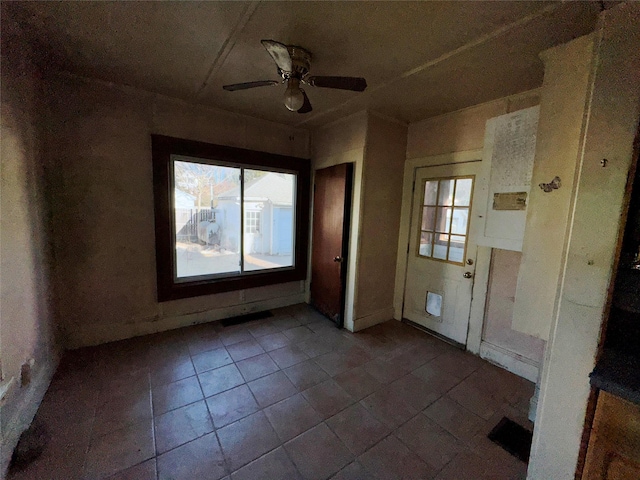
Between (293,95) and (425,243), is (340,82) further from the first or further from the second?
(425,243)

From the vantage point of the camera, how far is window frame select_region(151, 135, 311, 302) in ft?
8.82

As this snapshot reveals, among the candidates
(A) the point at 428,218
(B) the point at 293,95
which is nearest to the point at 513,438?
(A) the point at 428,218

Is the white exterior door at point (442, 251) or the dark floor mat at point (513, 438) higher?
the white exterior door at point (442, 251)

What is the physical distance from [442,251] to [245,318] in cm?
261

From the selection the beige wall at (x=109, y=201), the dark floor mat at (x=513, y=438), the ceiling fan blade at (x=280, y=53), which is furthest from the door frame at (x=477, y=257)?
the beige wall at (x=109, y=201)

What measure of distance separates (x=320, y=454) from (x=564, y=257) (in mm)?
1721

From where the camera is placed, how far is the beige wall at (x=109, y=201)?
2299 mm

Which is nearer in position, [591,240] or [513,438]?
[591,240]

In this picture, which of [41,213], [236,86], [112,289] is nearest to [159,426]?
[112,289]

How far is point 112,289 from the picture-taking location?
8.48 ft

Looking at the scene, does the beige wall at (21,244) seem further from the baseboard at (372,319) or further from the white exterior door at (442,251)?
the white exterior door at (442,251)

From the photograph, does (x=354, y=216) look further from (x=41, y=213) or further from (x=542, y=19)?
(x=41, y=213)

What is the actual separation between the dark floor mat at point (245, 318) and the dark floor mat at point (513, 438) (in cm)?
256

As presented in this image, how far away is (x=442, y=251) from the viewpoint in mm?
2881
